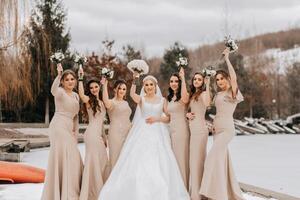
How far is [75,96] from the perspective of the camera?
590 centimetres

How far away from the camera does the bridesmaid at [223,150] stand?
18.8ft

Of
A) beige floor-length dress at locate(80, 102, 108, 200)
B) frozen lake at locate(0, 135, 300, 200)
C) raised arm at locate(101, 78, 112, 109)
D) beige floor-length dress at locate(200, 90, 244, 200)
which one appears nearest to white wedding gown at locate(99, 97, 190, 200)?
beige floor-length dress at locate(80, 102, 108, 200)

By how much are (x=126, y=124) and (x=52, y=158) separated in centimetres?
102

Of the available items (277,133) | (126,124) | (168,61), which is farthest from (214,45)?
(126,124)

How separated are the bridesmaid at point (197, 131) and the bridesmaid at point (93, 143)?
1082 millimetres

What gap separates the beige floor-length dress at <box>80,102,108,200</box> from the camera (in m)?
5.84

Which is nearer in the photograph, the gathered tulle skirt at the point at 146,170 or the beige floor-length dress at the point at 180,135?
the gathered tulle skirt at the point at 146,170

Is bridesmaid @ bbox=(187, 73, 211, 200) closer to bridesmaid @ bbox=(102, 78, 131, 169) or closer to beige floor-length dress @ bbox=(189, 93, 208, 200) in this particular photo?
beige floor-length dress @ bbox=(189, 93, 208, 200)

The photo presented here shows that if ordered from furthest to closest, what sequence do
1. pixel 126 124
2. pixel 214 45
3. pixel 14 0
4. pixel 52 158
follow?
pixel 214 45 < pixel 14 0 < pixel 126 124 < pixel 52 158

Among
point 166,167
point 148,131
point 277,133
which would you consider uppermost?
point 148,131

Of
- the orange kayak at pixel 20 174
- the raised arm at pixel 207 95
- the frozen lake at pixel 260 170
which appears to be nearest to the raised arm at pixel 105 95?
the raised arm at pixel 207 95

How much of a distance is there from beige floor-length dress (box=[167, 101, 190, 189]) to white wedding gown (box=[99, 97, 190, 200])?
0.10 metres

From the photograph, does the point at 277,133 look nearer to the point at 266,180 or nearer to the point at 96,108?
the point at 266,180

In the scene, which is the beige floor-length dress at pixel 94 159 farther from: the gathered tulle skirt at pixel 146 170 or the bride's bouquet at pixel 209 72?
the bride's bouquet at pixel 209 72
